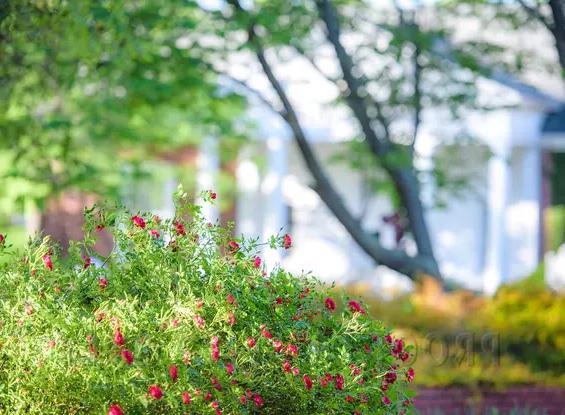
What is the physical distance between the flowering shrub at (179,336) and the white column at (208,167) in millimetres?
15359

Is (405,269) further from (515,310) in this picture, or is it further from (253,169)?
(253,169)

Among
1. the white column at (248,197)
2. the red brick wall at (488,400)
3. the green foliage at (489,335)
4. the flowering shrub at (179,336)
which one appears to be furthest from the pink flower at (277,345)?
the white column at (248,197)

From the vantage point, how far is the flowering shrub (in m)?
4.15

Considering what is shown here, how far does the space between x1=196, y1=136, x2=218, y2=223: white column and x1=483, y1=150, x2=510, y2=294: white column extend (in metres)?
4.85

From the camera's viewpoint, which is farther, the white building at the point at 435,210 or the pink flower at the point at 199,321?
the white building at the point at 435,210

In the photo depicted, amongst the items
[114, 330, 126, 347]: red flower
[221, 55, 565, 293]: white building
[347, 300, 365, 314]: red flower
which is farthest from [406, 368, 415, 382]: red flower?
[221, 55, 565, 293]: white building

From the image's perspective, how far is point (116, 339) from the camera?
4047 millimetres

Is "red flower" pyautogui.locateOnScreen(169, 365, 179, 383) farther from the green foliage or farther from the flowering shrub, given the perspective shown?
the green foliage

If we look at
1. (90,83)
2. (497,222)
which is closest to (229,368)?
(90,83)

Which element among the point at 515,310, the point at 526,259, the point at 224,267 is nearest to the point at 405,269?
the point at 515,310

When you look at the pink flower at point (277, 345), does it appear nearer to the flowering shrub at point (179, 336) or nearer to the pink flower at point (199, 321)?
the flowering shrub at point (179, 336)

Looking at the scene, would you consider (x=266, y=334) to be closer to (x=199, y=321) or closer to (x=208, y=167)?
(x=199, y=321)

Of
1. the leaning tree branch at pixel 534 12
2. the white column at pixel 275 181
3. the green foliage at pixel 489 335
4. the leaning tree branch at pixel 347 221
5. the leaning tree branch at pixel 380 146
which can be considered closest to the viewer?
the green foliage at pixel 489 335

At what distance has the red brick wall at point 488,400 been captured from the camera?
9.19m
